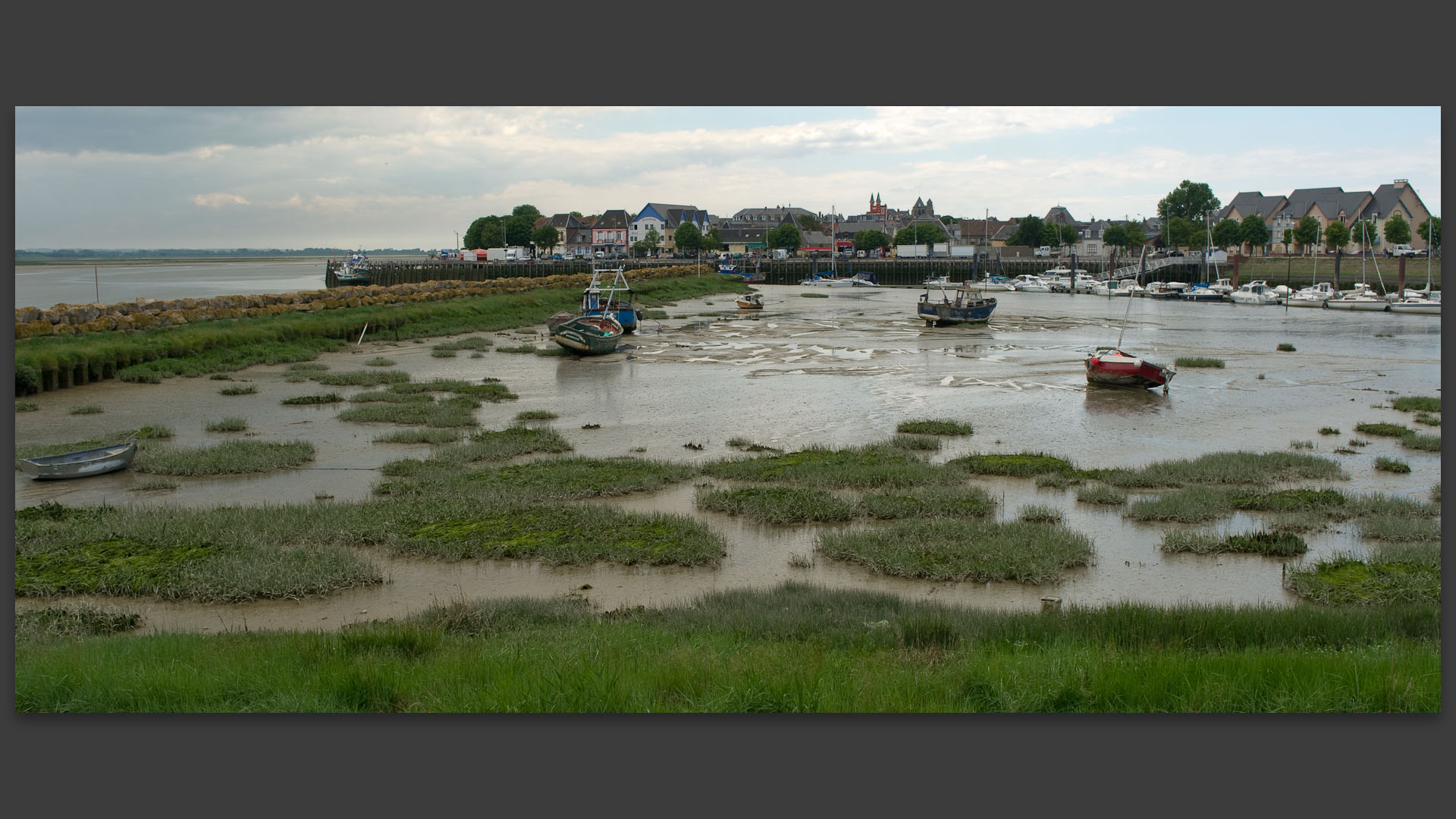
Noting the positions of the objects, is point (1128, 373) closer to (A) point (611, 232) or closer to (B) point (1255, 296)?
(B) point (1255, 296)

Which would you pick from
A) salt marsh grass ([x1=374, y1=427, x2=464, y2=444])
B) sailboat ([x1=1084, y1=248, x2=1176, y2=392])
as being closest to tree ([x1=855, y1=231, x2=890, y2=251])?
sailboat ([x1=1084, y1=248, x2=1176, y2=392])

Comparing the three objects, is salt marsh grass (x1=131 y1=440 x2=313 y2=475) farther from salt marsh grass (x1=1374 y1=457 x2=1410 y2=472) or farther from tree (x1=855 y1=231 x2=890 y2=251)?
tree (x1=855 y1=231 x2=890 y2=251)

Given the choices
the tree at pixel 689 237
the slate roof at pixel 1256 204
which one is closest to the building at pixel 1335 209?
the slate roof at pixel 1256 204

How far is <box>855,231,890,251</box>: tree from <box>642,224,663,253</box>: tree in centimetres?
3561

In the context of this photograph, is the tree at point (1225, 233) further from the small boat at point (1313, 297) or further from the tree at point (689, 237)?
the tree at point (689, 237)

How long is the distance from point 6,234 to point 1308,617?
451 inches

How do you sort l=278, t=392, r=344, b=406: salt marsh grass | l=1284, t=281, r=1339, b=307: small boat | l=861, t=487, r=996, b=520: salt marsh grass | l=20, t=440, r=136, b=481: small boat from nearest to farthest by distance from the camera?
l=861, t=487, r=996, b=520: salt marsh grass → l=20, t=440, r=136, b=481: small boat → l=278, t=392, r=344, b=406: salt marsh grass → l=1284, t=281, r=1339, b=307: small boat

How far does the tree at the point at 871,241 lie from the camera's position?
166250 mm

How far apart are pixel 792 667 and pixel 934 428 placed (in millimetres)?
16207

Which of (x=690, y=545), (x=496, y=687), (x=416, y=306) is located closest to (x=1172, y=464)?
(x=690, y=545)

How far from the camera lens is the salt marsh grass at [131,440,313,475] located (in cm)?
1848

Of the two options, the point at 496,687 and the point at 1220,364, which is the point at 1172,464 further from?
the point at 1220,364

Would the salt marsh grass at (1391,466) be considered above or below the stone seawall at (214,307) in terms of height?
below

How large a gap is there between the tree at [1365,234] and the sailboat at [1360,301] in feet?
38.9
